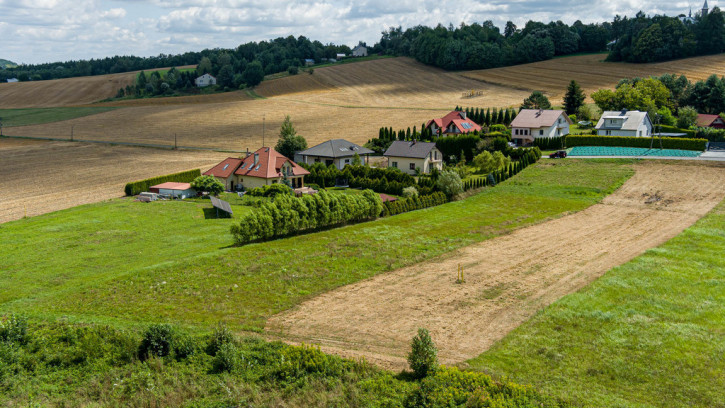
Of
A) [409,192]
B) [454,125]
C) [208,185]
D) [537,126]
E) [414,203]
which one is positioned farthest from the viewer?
[454,125]

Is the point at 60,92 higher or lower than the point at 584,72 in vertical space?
lower

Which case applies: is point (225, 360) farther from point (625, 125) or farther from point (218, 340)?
point (625, 125)

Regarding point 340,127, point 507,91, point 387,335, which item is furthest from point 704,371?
A: point 507,91

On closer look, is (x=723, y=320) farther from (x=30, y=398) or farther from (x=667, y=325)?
(x=30, y=398)

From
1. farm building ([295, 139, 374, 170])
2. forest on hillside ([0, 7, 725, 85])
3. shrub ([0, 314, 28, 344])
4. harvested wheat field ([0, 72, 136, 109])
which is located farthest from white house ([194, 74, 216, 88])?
shrub ([0, 314, 28, 344])

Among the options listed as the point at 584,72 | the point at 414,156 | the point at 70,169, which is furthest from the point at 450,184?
the point at 584,72

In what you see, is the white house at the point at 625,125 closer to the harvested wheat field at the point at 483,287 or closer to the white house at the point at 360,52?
the harvested wheat field at the point at 483,287
